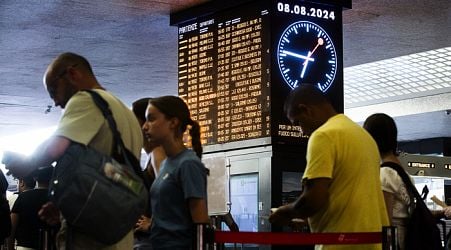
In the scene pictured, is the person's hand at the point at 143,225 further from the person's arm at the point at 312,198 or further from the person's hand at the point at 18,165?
the person's hand at the point at 18,165

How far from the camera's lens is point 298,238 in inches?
183

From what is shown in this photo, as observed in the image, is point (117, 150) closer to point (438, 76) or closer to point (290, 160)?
point (290, 160)

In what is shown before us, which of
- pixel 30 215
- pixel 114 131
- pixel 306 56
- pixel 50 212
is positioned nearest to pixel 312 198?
pixel 114 131

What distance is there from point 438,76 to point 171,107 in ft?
34.8

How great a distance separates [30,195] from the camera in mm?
7266

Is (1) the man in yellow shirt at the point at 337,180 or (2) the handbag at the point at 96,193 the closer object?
(2) the handbag at the point at 96,193

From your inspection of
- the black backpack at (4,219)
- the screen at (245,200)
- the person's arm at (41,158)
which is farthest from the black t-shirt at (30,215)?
the person's arm at (41,158)

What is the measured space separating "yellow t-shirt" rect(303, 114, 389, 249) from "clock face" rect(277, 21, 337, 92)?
3.44 m

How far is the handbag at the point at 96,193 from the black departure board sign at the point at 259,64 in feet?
12.6

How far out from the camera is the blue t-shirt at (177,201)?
4.30 meters

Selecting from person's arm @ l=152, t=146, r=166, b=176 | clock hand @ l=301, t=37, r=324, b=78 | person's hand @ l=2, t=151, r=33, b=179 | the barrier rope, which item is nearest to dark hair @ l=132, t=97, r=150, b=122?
person's arm @ l=152, t=146, r=166, b=176

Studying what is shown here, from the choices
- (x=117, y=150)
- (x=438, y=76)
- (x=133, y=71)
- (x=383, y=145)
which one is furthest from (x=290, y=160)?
(x=438, y=76)

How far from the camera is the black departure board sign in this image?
7.79 m

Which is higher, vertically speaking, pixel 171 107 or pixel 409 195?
pixel 171 107
